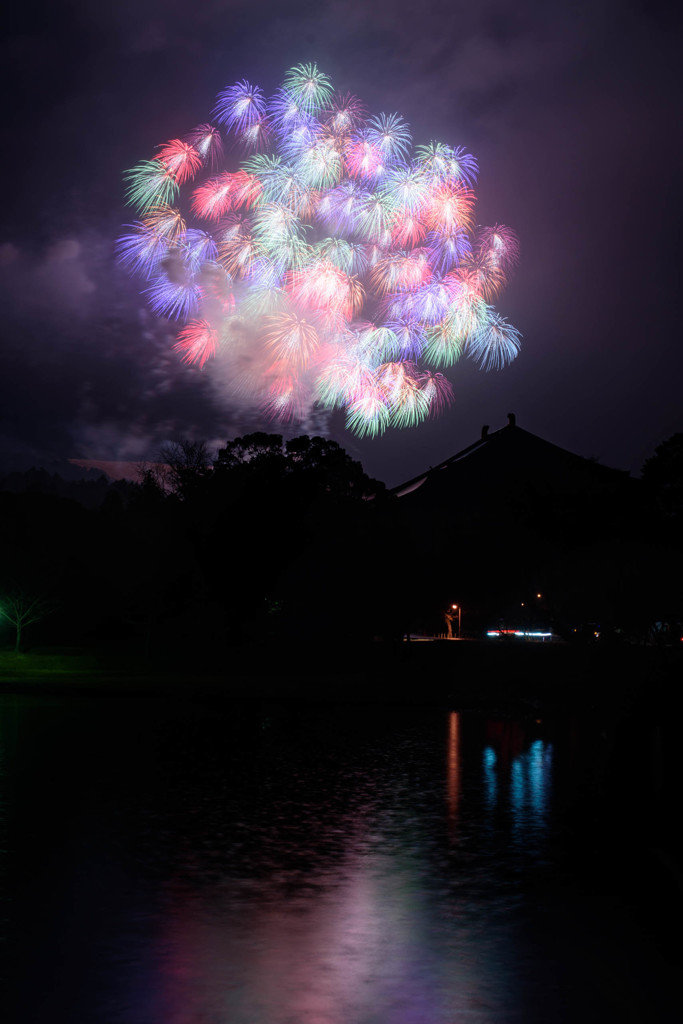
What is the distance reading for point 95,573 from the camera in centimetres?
7300

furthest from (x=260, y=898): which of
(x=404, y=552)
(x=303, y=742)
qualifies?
(x=404, y=552)

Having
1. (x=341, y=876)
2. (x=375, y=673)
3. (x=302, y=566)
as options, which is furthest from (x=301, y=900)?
(x=302, y=566)

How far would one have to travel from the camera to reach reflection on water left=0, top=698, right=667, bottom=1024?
6.10 m

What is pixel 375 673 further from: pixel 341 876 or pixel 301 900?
pixel 301 900

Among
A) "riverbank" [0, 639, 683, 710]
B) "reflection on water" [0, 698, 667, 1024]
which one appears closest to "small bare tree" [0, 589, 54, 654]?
"riverbank" [0, 639, 683, 710]

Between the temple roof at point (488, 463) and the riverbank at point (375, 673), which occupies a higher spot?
the temple roof at point (488, 463)

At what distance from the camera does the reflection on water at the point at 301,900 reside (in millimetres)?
6102

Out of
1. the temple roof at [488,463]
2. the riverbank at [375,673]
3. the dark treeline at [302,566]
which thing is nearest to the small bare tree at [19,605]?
the dark treeline at [302,566]

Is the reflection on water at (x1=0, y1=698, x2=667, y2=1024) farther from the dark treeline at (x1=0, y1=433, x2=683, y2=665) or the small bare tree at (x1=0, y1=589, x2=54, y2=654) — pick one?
the small bare tree at (x1=0, y1=589, x2=54, y2=654)

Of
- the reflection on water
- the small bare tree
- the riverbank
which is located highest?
the small bare tree

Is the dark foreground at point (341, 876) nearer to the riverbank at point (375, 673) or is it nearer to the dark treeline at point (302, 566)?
the riverbank at point (375, 673)

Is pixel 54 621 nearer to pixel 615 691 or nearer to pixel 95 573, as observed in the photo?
pixel 95 573

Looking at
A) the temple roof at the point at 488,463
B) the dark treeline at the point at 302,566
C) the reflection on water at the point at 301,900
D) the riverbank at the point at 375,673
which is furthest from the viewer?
the temple roof at the point at 488,463

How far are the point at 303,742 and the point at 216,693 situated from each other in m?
16.0
